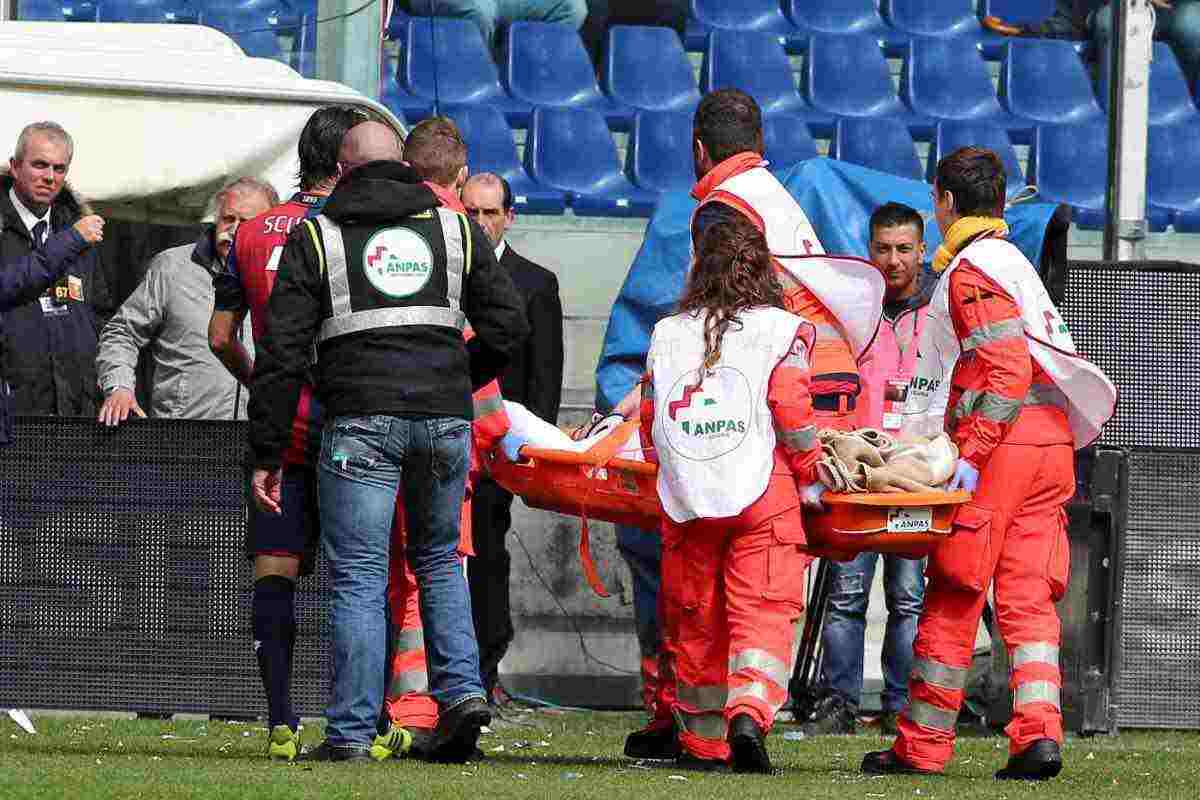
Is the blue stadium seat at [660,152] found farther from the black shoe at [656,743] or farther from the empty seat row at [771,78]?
the black shoe at [656,743]

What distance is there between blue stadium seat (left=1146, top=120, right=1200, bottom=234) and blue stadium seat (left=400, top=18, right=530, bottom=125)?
4.34m

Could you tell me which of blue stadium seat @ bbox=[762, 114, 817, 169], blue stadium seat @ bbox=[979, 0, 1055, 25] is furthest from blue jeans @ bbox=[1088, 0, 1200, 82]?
blue stadium seat @ bbox=[762, 114, 817, 169]

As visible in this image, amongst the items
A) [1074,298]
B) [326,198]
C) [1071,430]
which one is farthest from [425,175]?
[1074,298]

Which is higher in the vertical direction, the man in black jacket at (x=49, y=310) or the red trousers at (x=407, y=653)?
the man in black jacket at (x=49, y=310)

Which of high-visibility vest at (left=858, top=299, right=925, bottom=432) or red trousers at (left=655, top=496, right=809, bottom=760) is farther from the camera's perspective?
high-visibility vest at (left=858, top=299, right=925, bottom=432)

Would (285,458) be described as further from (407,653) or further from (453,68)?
(453,68)

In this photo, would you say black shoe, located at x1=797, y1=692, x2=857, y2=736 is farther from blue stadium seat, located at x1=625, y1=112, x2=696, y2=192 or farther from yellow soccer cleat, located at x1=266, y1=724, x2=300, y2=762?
blue stadium seat, located at x1=625, y1=112, x2=696, y2=192

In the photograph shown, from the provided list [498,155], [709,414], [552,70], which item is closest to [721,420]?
[709,414]

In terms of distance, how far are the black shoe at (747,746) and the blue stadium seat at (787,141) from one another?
8.52 meters

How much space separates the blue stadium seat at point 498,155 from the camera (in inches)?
551

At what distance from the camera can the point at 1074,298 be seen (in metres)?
9.06

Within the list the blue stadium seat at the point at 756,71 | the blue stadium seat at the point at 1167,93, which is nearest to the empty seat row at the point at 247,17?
the blue stadium seat at the point at 756,71

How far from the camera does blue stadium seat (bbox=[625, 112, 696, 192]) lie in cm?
1475

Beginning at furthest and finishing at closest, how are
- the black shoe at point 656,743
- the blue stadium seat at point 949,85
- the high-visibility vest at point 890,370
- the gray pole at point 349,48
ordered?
the blue stadium seat at point 949,85
the gray pole at point 349,48
the high-visibility vest at point 890,370
the black shoe at point 656,743
